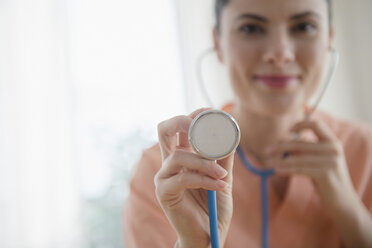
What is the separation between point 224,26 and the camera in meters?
0.60

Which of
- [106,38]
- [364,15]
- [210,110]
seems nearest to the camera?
[210,110]

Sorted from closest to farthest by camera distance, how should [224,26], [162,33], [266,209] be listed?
[266,209] < [224,26] < [162,33]

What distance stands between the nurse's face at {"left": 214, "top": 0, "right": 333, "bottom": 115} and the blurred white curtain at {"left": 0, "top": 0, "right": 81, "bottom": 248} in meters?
1.32

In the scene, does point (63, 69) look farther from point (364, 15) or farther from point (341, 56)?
point (364, 15)

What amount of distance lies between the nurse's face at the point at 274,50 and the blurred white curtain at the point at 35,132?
1323 millimetres

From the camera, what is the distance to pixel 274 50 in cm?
44

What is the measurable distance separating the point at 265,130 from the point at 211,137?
366 mm

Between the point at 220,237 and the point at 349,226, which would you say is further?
the point at 349,226

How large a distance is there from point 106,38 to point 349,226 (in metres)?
1.40

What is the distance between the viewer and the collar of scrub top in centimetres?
45

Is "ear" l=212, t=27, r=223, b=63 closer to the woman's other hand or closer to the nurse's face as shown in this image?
the nurse's face

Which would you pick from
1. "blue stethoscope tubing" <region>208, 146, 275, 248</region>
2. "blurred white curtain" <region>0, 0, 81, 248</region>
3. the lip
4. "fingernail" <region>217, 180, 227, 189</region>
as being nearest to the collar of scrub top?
"blue stethoscope tubing" <region>208, 146, 275, 248</region>

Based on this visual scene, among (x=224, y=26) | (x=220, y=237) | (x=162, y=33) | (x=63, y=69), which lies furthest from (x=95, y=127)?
(x=220, y=237)

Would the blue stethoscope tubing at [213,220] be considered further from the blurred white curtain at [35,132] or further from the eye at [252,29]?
the blurred white curtain at [35,132]
